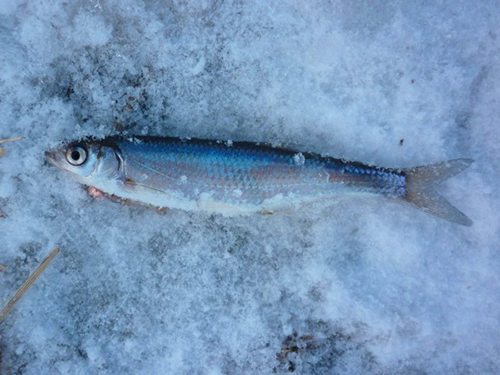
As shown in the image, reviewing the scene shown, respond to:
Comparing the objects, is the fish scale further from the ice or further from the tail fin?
the ice

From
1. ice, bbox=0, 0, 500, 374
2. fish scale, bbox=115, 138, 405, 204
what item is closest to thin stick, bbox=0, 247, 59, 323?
ice, bbox=0, 0, 500, 374

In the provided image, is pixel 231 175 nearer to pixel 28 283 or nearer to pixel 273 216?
pixel 273 216

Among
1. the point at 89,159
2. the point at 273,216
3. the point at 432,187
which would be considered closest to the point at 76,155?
the point at 89,159

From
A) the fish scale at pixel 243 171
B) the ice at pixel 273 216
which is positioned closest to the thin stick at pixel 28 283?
the ice at pixel 273 216

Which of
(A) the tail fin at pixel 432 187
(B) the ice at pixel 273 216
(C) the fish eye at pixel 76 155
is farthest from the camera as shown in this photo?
(B) the ice at pixel 273 216

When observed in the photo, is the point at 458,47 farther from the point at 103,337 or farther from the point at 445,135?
the point at 103,337

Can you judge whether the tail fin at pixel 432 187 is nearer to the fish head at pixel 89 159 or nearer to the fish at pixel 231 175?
the fish at pixel 231 175
